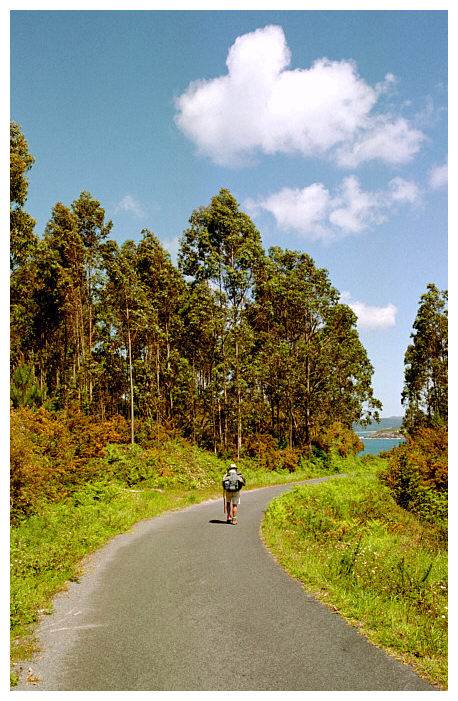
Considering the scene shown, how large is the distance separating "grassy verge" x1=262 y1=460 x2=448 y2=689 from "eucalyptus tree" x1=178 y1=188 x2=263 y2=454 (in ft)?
49.7

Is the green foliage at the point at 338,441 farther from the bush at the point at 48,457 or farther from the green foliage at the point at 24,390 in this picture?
the green foliage at the point at 24,390

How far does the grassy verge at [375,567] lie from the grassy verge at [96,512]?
4402mm

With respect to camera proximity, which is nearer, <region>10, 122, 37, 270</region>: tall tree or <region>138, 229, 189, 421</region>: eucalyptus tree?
<region>10, 122, 37, 270</region>: tall tree

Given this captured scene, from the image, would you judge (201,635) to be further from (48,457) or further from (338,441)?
(338,441)

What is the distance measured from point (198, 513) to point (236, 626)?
11.1 meters

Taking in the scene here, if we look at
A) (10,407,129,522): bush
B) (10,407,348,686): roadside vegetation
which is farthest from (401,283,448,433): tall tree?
(10,407,129,522): bush

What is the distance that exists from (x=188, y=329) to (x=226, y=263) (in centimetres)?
578

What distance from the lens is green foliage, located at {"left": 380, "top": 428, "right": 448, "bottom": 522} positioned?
18.1 m

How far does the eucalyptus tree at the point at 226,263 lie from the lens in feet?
103

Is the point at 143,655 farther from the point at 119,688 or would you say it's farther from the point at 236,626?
the point at 236,626

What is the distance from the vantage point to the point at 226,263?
32.7m

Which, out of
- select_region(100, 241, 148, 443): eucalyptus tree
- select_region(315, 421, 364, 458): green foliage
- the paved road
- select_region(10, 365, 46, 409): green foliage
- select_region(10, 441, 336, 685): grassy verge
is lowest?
select_region(315, 421, 364, 458): green foliage

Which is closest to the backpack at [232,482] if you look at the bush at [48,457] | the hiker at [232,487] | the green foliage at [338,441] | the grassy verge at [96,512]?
the hiker at [232,487]

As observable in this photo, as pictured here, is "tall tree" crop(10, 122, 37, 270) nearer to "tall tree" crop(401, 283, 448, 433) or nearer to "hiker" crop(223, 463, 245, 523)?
"hiker" crop(223, 463, 245, 523)
